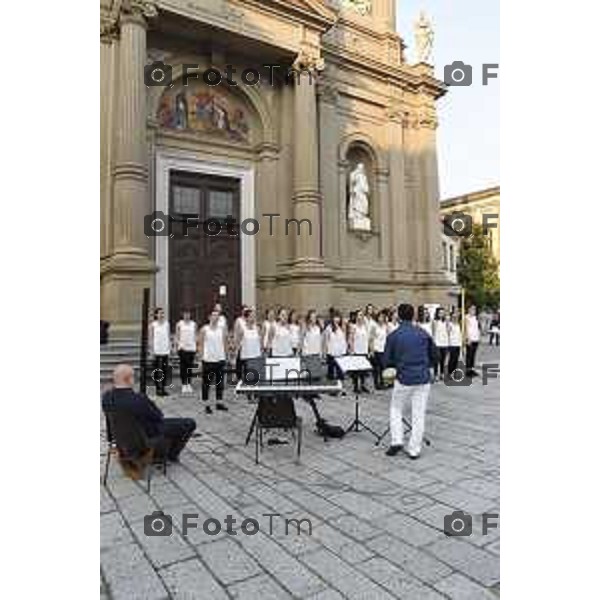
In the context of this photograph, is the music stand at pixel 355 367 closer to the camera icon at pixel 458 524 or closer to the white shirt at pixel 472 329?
the camera icon at pixel 458 524

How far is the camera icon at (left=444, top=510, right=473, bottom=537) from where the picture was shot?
429 cm

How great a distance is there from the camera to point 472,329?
14570 millimetres

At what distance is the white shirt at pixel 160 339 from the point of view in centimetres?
1084

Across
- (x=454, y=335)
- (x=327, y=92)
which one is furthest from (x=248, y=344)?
(x=327, y=92)

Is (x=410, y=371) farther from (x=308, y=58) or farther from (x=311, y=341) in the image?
(x=308, y=58)

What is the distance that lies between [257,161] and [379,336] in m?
8.42

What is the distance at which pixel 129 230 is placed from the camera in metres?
13.8

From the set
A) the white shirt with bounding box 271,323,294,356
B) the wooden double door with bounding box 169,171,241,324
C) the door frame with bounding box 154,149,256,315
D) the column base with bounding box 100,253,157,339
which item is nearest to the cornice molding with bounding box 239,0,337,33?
the door frame with bounding box 154,149,256,315

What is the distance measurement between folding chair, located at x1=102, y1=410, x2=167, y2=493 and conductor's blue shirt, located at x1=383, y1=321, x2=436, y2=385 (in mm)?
2740

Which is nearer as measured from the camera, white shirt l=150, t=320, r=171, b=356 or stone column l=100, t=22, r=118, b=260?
white shirt l=150, t=320, r=171, b=356

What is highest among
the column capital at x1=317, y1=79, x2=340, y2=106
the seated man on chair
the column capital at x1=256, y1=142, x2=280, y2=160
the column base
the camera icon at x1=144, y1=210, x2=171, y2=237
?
the column capital at x1=317, y1=79, x2=340, y2=106

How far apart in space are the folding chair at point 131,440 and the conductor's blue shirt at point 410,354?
274 centimetres

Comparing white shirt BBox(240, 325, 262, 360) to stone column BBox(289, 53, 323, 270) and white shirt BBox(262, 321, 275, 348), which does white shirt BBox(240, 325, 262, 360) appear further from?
stone column BBox(289, 53, 323, 270)
